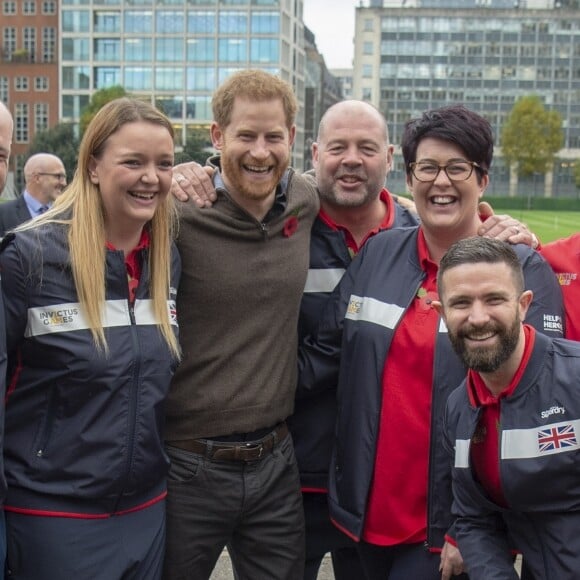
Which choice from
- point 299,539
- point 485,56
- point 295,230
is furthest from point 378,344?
point 485,56

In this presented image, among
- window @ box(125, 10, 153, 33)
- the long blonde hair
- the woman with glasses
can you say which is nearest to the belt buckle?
the woman with glasses

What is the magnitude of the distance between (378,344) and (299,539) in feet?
3.62

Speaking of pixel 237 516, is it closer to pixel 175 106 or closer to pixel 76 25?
pixel 175 106

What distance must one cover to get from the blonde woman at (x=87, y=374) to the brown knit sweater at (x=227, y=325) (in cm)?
37

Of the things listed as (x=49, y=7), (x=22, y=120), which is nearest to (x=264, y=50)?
(x=49, y=7)

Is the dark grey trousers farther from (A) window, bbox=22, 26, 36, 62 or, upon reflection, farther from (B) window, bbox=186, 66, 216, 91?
(A) window, bbox=22, 26, 36, 62

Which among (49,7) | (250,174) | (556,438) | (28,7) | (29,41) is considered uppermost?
(28,7)

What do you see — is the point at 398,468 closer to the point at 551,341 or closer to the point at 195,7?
the point at 551,341

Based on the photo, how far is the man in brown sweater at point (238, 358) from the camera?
4023 mm

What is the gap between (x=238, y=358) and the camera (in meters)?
4.07

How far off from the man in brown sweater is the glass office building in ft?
297

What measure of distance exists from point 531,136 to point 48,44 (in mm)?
52989

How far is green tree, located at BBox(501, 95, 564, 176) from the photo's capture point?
89562 millimetres

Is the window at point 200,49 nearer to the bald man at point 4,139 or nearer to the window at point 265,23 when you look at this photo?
the window at point 265,23
